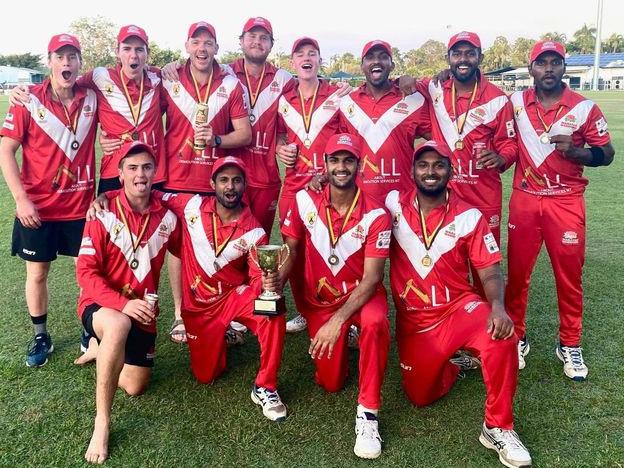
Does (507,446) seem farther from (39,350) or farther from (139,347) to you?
(39,350)

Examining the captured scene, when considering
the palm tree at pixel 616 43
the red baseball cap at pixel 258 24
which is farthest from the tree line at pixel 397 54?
the red baseball cap at pixel 258 24

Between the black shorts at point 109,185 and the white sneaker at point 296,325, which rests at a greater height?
the black shorts at point 109,185

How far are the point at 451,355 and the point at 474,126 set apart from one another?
2085 millimetres

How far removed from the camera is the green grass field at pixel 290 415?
3.62 metres

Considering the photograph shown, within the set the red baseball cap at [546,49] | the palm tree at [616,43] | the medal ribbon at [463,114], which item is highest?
the palm tree at [616,43]

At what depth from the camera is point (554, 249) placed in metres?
4.78

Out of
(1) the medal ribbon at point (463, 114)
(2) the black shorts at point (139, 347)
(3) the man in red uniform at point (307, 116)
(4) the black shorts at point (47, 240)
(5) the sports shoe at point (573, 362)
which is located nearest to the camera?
(2) the black shorts at point (139, 347)

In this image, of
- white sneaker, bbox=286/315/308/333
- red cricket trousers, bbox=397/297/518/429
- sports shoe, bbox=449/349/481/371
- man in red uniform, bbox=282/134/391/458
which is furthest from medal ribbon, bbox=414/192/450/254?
white sneaker, bbox=286/315/308/333

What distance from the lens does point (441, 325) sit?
160 inches

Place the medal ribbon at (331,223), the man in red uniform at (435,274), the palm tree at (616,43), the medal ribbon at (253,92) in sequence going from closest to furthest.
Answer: the man in red uniform at (435,274), the medal ribbon at (331,223), the medal ribbon at (253,92), the palm tree at (616,43)

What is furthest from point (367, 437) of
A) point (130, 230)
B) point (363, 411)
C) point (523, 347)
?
point (130, 230)

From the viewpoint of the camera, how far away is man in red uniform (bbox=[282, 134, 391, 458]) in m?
3.87

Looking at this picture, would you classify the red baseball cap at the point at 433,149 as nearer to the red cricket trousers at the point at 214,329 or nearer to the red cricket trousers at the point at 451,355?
the red cricket trousers at the point at 451,355

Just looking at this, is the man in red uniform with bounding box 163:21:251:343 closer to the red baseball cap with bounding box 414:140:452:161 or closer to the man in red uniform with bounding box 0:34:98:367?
the man in red uniform with bounding box 0:34:98:367
